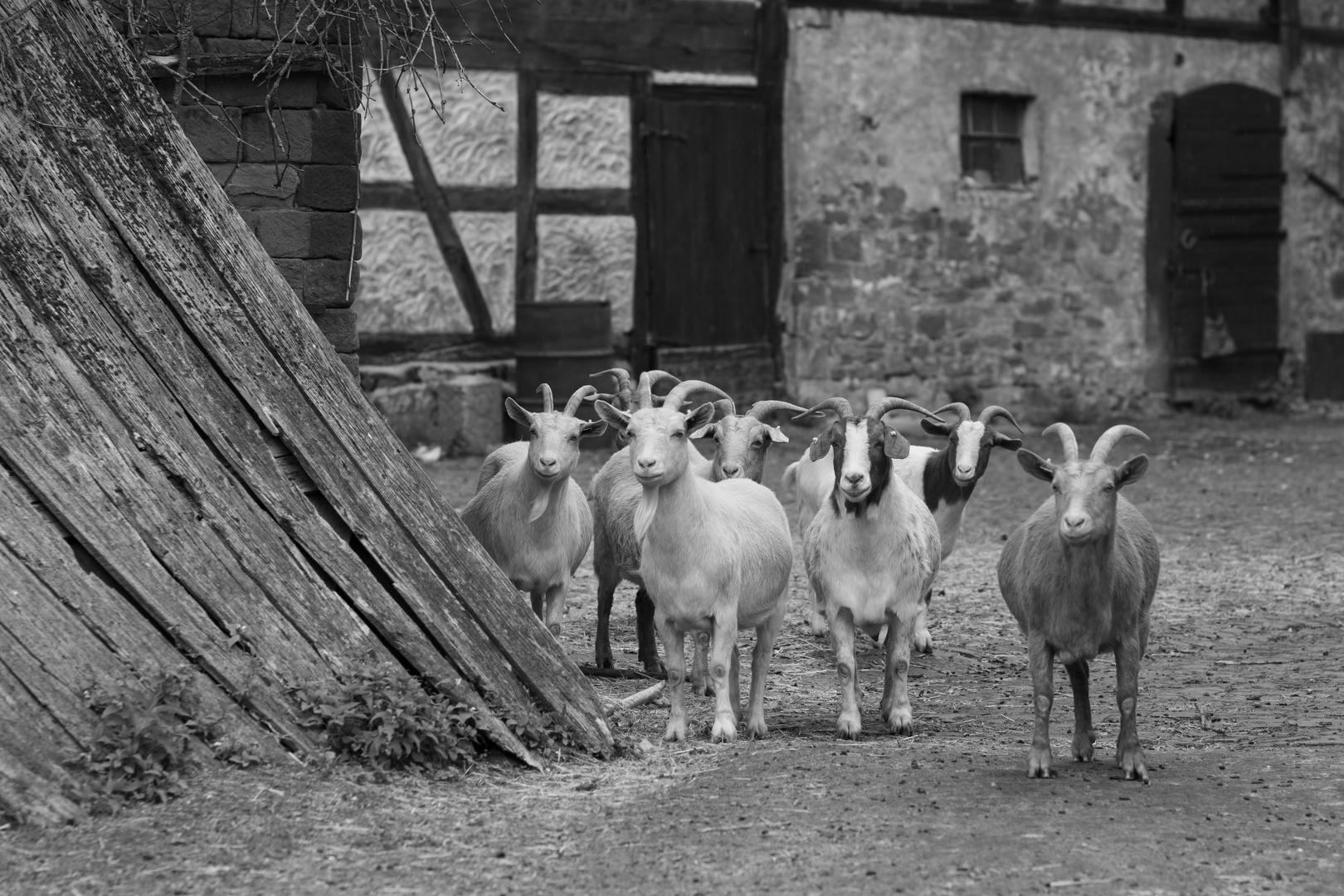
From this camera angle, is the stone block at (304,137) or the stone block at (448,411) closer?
the stone block at (304,137)

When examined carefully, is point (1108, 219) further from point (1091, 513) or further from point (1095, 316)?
point (1091, 513)

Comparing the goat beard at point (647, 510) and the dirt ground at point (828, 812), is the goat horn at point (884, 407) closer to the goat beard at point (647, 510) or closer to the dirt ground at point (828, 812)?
the goat beard at point (647, 510)

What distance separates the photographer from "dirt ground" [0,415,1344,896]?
473cm

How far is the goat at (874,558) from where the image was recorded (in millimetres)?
7000

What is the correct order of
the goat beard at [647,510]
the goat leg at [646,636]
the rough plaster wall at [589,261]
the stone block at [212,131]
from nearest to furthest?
the goat beard at [647,510], the stone block at [212,131], the goat leg at [646,636], the rough plaster wall at [589,261]

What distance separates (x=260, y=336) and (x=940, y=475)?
170 inches

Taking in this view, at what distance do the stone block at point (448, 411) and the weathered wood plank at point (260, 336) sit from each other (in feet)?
28.1

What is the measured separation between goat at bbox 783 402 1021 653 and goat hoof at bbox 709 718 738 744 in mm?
1996

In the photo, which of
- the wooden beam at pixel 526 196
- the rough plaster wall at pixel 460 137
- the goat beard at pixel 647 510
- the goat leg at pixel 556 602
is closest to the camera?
the goat beard at pixel 647 510

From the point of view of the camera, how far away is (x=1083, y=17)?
17.9 metres

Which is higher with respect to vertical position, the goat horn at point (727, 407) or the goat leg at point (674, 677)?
the goat horn at point (727, 407)

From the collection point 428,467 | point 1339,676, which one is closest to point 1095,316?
point 428,467

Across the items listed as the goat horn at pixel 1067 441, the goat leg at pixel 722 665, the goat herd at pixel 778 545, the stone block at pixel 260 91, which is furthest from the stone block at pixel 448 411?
the goat horn at pixel 1067 441

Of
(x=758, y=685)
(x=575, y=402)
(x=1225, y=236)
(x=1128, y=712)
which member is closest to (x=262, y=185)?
(x=575, y=402)
